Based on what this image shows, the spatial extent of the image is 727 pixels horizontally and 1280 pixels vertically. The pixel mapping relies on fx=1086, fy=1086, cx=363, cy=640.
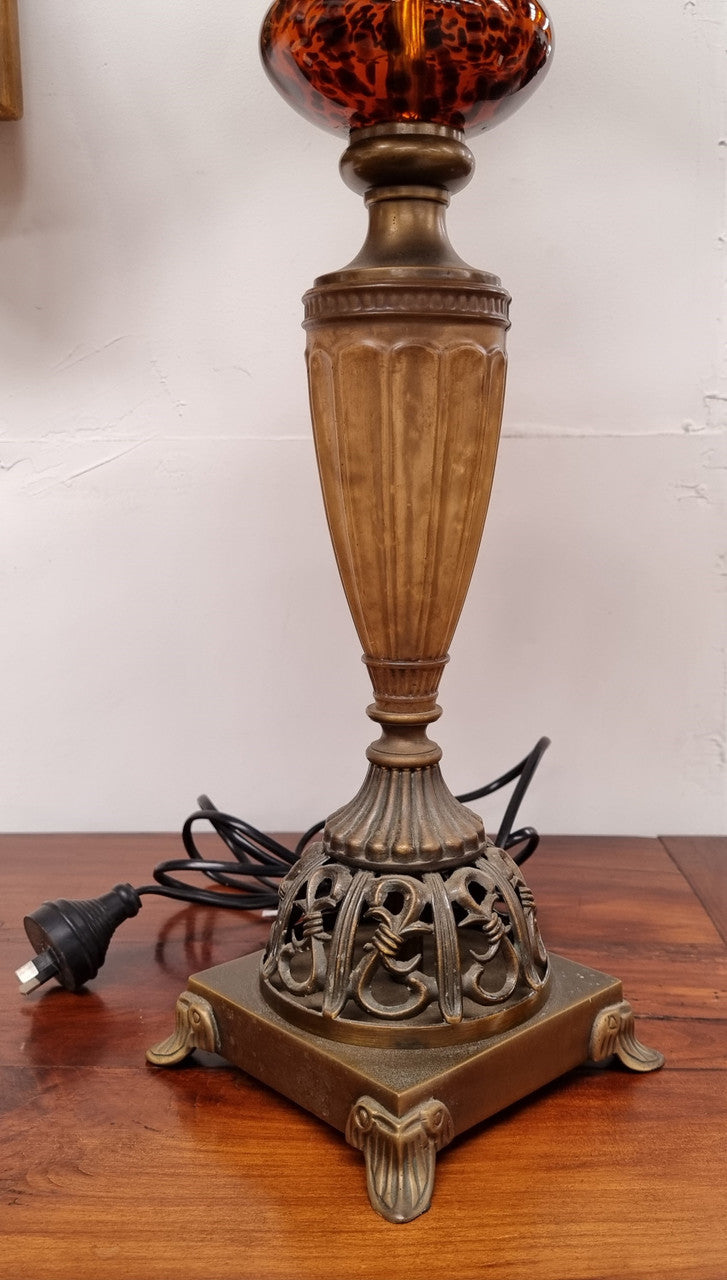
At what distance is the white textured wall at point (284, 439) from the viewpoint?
Answer: 78 cm

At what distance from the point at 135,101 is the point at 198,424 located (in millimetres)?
235

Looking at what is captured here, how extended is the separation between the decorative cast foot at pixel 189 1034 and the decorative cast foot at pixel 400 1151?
0.11m

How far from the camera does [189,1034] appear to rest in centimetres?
52

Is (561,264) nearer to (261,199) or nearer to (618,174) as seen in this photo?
(618,174)

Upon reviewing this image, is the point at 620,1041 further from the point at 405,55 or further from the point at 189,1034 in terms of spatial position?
the point at 405,55

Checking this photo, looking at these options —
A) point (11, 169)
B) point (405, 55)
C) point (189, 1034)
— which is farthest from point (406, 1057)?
point (11, 169)

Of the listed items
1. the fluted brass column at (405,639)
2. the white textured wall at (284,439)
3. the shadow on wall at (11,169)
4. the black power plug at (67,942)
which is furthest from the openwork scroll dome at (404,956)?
the shadow on wall at (11,169)

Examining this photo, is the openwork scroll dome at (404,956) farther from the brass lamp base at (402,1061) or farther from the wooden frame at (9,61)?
the wooden frame at (9,61)

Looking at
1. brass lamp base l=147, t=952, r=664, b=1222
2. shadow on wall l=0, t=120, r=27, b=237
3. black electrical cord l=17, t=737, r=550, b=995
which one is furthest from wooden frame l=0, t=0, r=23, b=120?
brass lamp base l=147, t=952, r=664, b=1222

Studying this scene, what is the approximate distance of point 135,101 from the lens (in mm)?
791

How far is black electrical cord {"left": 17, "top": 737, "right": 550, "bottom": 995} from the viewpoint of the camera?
0.59 m

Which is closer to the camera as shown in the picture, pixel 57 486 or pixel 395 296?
pixel 395 296

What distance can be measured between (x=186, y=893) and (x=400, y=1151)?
0.99ft

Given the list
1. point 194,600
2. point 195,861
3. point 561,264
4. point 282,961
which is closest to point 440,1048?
point 282,961
